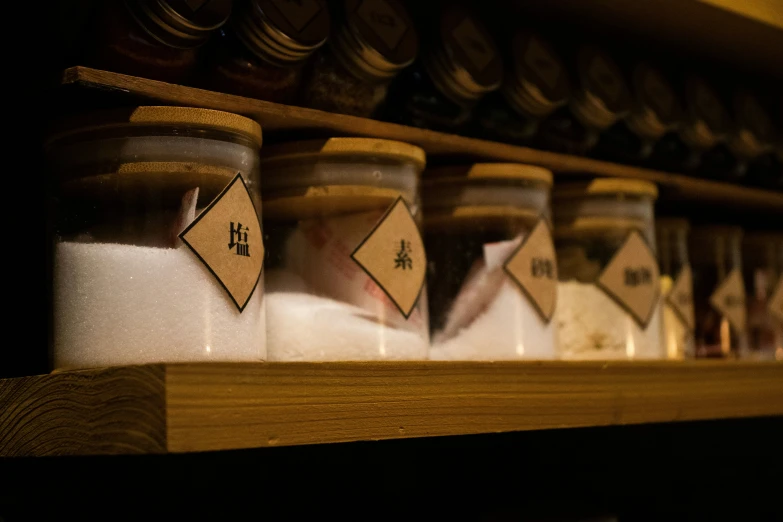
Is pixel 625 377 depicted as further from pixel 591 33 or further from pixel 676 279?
pixel 591 33

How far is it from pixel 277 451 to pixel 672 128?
615mm

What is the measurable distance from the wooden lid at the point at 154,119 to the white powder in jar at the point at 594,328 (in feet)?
1.47

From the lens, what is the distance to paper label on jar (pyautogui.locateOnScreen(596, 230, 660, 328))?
104 cm

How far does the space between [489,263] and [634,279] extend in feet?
0.70

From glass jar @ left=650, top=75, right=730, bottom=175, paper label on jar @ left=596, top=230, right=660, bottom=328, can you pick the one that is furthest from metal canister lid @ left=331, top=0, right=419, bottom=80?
glass jar @ left=650, top=75, right=730, bottom=175

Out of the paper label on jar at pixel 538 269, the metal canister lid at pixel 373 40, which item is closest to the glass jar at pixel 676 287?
the paper label on jar at pixel 538 269

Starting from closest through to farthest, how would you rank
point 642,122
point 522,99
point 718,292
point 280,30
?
point 280,30 < point 522,99 < point 642,122 < point 718,292

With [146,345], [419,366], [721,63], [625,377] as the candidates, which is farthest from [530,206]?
[721,63]

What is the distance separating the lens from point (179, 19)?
0.71 meters

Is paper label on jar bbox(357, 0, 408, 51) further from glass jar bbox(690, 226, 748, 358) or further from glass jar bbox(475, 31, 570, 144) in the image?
glass jar bbox(690, 226, 748, 358)

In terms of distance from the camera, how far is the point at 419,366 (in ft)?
2.45

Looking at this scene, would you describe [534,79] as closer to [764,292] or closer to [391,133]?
[391,133]

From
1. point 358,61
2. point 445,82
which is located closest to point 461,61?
point 445,82

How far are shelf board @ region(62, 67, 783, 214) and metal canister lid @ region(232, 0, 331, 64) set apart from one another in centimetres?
4
